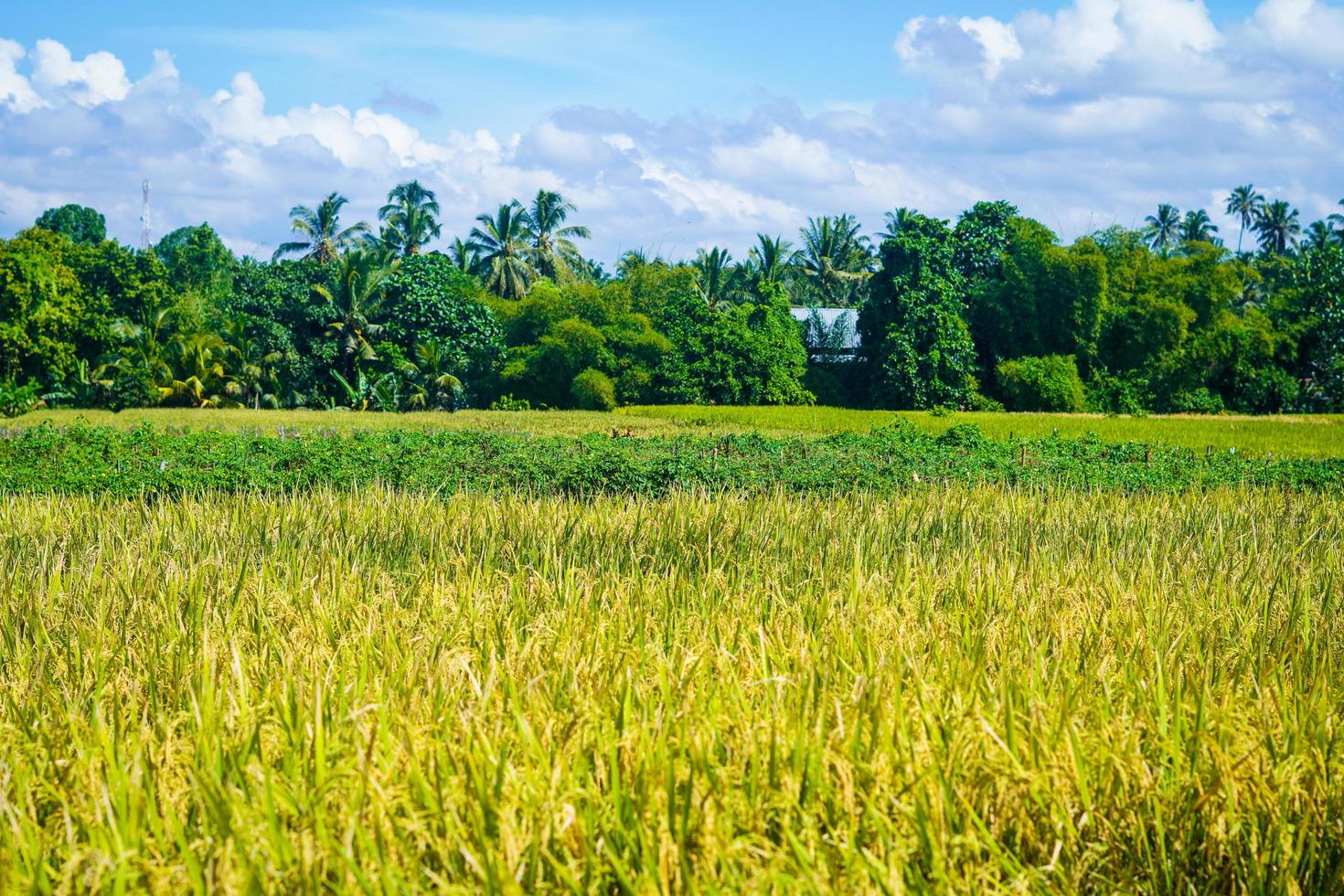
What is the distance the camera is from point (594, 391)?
74.5 ft

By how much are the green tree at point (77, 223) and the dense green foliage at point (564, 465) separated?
4101 cm

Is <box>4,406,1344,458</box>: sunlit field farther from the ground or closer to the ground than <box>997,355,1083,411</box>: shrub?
closer to the ground

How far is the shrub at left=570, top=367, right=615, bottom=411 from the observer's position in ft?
74.5

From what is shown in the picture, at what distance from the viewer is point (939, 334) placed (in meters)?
24.1

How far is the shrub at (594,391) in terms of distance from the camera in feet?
74.5

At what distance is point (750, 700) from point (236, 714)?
3.55 ft

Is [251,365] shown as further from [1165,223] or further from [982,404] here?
[1165,223]

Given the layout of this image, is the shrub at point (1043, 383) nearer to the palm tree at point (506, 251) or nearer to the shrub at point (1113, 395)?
the shrub at point (1113, 395)

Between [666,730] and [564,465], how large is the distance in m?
5.47

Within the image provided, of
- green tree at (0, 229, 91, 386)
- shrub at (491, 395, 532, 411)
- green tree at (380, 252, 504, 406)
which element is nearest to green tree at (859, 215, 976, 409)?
shrub at (491, 395, 532, 411)

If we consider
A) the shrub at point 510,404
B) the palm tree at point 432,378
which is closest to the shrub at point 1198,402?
the shrub at point 510,404

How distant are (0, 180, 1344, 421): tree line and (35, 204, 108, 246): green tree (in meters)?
19.4

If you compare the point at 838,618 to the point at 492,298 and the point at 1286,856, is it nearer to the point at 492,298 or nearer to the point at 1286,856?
the point at 1286,856

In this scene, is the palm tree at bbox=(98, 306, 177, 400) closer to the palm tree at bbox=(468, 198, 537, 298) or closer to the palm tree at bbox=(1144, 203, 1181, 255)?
the palm tree at bbox=(468, 198, 537, 298)
